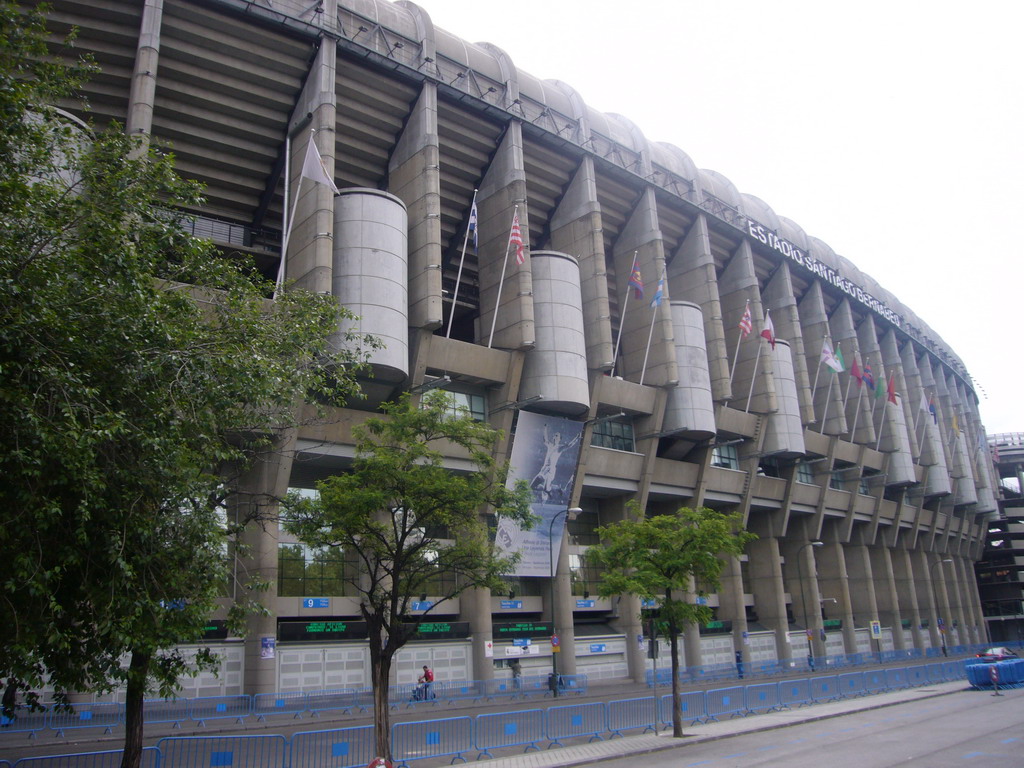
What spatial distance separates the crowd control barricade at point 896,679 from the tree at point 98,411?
3595 cm

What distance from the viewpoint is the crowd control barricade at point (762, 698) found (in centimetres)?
3072

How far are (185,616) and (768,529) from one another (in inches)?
2259

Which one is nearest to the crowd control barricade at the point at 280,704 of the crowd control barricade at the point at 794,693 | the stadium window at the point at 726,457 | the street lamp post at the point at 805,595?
the crowd control barricade at the point at 794,693

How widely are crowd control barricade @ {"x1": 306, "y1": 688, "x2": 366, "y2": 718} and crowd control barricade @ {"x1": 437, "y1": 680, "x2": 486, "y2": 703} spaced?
4113 millimetres

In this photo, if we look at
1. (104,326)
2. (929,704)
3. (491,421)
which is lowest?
(929,704)

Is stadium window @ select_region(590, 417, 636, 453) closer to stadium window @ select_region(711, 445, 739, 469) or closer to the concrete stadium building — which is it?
the concrete stadium building

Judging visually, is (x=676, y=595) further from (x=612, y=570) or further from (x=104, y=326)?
(x=104, y=326)

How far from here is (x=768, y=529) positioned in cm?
6378

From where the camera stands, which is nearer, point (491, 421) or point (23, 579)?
point (23, 579)

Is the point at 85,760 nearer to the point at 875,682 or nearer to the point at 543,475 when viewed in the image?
the point at 543,475

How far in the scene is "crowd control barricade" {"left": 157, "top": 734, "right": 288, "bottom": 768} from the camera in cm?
1714

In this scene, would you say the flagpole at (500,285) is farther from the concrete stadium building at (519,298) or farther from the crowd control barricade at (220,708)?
the crowd control barricade at (220,708)

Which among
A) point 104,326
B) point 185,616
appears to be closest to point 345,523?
point 185,616

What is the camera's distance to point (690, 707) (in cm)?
2812
